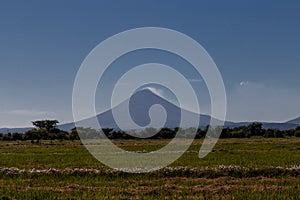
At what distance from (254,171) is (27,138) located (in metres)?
66.2

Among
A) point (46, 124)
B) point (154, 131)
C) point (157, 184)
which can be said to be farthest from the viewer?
point (46, 124)

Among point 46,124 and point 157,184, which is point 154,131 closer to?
point 46,124

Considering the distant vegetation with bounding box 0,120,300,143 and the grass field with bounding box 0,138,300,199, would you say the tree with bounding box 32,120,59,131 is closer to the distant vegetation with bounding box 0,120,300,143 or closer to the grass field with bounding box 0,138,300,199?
the distant vegetation with bounding box 0,120,300,143

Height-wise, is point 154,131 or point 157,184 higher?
point 154,131

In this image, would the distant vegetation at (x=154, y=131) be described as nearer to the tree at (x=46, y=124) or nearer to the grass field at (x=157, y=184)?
the tree at (x=46, y=124)

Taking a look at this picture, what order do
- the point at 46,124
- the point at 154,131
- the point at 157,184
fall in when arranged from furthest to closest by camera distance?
the point at 46,124 → the point at 154,131 → the point at 157,184

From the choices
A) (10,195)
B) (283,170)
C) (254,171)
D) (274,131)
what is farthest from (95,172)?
(274,131)

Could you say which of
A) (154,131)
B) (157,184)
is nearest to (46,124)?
(154,131)

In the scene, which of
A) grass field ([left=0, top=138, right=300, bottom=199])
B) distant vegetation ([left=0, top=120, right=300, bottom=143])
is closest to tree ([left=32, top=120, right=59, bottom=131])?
distant vegetation ([left=0, top=120, right=300, bottom=143])

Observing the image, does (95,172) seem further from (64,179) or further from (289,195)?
(289,195)

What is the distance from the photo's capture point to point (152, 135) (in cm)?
8419

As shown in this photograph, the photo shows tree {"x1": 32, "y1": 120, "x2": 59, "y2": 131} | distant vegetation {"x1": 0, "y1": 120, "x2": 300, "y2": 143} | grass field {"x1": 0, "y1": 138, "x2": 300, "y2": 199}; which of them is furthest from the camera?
tree {"x1": 32, "y1": 120, "x2": 59, "y2": 131}

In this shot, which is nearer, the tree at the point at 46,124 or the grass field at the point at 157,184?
the grass field at the point at 157,184

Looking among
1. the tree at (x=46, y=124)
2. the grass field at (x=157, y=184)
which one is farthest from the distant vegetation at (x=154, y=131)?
the grass field at (x=157, y=184)
